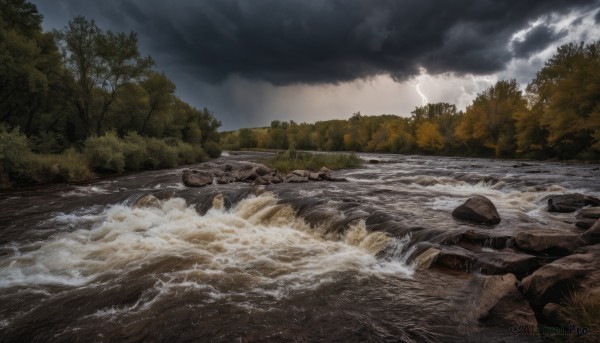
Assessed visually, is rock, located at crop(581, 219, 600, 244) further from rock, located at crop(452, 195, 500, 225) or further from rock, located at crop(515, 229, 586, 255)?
rock, located at crop(452, 195, 500, 225)

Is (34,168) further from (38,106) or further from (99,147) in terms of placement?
(38,106)

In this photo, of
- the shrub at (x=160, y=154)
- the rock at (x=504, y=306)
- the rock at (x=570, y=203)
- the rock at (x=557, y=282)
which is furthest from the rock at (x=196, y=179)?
the rock at (x=570, y=203)

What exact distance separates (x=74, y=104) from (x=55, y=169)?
15.7 m

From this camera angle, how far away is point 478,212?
10.9 meters

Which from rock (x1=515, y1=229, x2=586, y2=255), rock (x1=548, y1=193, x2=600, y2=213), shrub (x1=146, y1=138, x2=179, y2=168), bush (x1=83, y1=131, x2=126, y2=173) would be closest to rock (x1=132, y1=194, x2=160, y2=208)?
bush (x1=83, y1=131, x2=126, y2=173)

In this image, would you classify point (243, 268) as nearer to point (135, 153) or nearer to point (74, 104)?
point (135, 153)

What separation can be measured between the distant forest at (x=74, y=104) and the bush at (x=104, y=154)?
7 centimetres

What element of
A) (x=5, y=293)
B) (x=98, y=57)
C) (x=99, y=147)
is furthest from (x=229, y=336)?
(x=98, y=57)

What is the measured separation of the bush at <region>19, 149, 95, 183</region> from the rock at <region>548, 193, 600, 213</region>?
2897 centimetres

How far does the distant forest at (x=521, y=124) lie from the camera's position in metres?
34.2

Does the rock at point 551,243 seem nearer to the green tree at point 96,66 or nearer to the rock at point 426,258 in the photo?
the rock at point 426,258

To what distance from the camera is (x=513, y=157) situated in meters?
45.9

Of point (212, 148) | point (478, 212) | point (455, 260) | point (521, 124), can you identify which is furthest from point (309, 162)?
point (521, 124)

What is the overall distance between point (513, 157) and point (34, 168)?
56.0 meters
